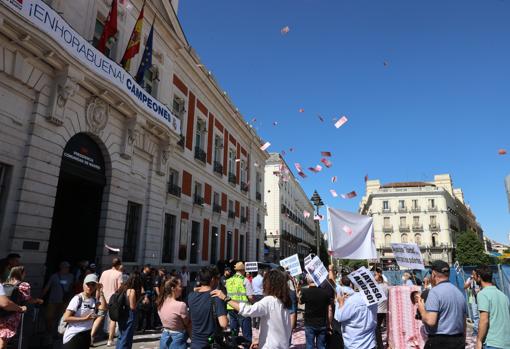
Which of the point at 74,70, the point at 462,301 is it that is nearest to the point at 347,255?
the point at 462,301

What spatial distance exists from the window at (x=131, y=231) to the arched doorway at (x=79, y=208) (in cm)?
173

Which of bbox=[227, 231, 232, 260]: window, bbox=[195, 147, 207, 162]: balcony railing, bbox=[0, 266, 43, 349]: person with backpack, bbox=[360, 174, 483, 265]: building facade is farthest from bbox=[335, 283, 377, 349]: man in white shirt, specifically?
bbox=[360, 174, 483, 265]: building facade

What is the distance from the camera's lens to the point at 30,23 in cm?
888

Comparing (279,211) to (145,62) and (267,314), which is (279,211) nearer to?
(145,62)

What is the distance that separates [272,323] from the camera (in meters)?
4.04

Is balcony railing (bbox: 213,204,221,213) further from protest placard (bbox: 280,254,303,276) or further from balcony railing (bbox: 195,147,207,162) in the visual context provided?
protest placard (bbox: 280,254,303,276)

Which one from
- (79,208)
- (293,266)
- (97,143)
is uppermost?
(97,143)

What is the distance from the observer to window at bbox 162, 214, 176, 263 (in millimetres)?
17438

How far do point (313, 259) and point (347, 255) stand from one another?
214cm

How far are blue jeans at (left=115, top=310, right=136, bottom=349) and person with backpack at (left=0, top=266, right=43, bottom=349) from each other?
62.2 inches

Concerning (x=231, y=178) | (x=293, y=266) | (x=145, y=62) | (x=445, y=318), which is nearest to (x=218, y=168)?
(x=231, y=178)

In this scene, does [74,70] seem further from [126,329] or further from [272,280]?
[272,280]

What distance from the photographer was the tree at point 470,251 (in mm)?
57031

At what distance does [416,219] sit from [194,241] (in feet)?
187
